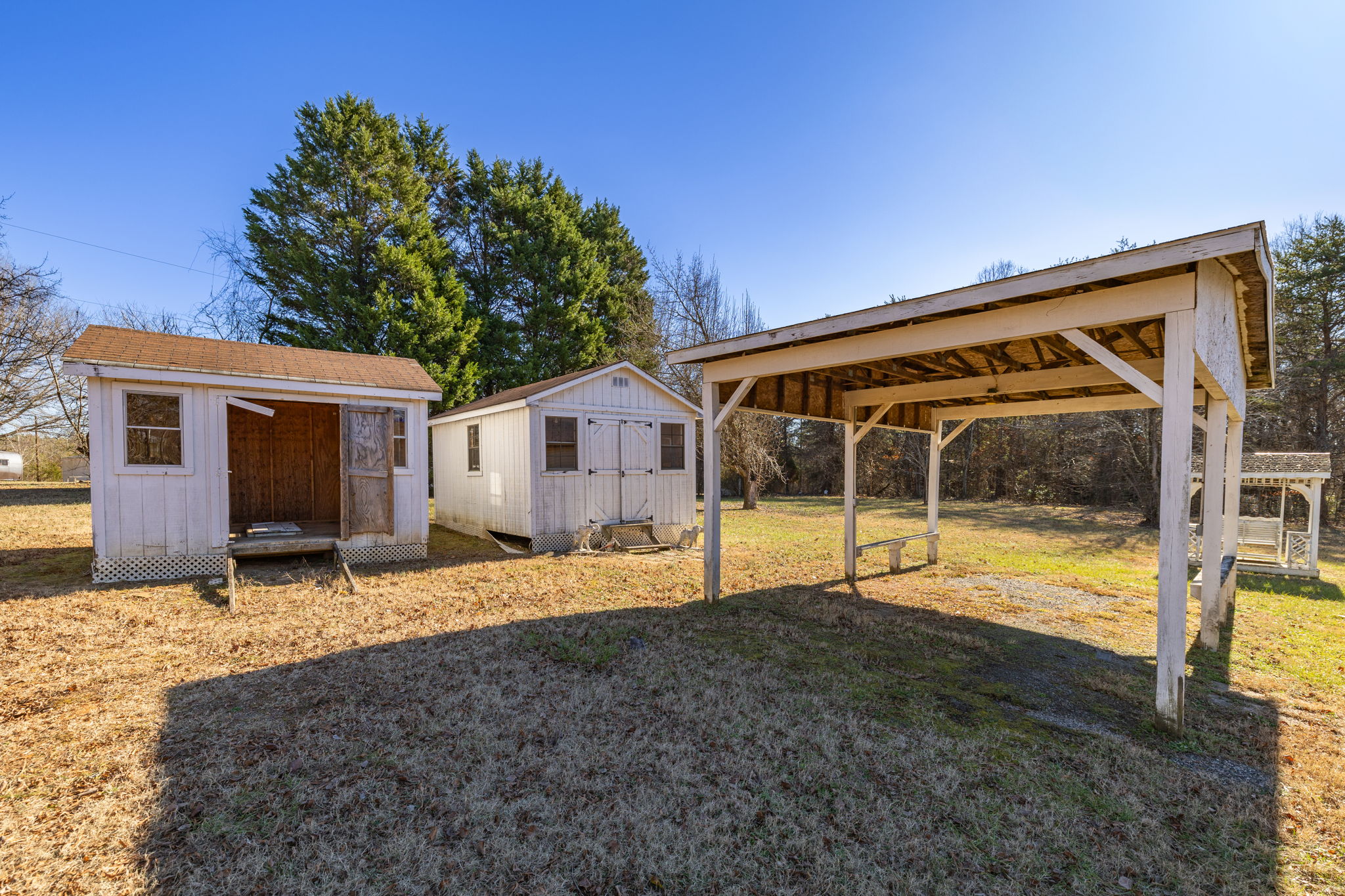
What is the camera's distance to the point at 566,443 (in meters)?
10.4

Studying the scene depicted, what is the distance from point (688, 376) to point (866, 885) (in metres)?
16.2

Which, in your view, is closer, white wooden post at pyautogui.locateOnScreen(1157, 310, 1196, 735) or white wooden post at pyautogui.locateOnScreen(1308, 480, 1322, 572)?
white wooden post at pyautogui.locateOnScreen(1157, 310, 1196, 735)

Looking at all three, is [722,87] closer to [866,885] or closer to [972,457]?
[866,885]

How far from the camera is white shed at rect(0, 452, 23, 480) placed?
2619 centimetres

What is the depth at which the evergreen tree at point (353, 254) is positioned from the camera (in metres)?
19.9

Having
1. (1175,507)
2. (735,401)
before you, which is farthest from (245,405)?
(1175,507)

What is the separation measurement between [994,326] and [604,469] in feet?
25.3

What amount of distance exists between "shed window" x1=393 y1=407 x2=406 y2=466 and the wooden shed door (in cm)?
37

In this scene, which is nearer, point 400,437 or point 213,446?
point 213,446

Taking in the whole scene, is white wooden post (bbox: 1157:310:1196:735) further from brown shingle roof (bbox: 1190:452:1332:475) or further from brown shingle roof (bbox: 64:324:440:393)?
brown shingle roof (bbox: 64:324:440:393)

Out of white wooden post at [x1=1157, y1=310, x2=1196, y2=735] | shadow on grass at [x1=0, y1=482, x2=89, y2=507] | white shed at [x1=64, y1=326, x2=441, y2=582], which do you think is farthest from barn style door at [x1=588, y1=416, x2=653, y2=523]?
shadow on grass at [x1=0, y1=482, x2=89, y2=507]

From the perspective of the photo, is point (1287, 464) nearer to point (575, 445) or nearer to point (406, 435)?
point (575, 445)

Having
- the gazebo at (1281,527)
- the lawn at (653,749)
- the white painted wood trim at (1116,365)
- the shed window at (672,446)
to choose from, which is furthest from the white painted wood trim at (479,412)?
the gazebo at (1281,527)

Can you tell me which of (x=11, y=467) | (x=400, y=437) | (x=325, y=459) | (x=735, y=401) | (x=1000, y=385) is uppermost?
(x=1000, y=385)
